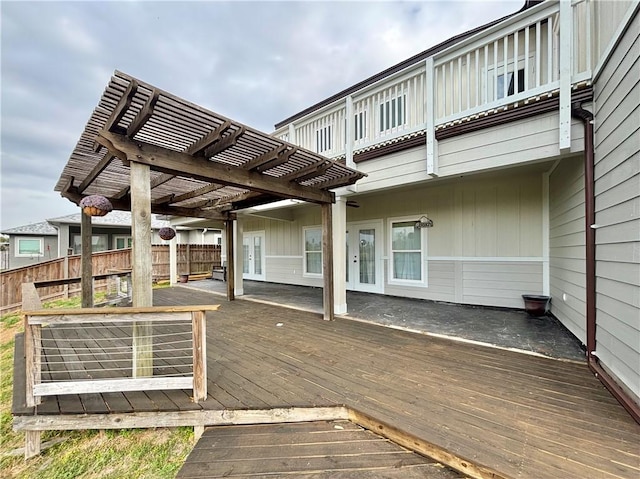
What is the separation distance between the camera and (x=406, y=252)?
677 centimetres

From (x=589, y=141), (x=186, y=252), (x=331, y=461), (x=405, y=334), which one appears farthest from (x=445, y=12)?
(x=186, y=252)

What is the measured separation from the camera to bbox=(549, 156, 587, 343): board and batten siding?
346cm

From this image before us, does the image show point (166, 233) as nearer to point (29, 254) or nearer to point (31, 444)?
point (31, 444)

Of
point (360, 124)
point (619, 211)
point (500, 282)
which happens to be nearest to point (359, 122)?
point (360, 124)

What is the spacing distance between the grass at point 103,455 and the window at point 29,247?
54.4 ft

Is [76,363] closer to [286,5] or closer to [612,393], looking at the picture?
[612,393]

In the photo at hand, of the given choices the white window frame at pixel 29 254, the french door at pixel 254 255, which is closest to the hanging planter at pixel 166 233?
the french door at pixel 254 255

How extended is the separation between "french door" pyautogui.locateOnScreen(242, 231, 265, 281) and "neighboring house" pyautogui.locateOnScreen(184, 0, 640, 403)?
3.02m

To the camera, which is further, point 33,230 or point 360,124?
point 33,230

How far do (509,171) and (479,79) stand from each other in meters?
1.86

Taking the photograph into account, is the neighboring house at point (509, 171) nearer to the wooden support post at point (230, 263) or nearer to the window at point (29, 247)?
the wooden support post at point (230, 263)

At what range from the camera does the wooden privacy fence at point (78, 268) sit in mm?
7852

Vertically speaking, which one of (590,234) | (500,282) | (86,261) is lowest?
(500,282)

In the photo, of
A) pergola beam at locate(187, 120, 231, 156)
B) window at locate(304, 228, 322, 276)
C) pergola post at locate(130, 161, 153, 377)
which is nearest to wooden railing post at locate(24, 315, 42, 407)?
pergola post at locate(130, 161, 153, 377)
